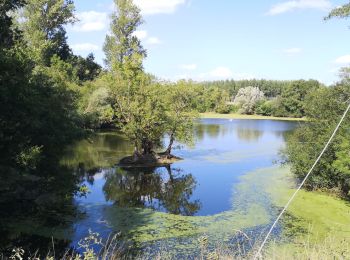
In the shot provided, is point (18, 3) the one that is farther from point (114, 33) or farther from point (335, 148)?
point (114, 33)

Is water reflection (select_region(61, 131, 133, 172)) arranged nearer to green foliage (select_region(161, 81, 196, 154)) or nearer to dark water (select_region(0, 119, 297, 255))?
dark water (select_region(0, 119, 297, 255))

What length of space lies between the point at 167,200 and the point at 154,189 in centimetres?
243

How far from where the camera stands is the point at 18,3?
53.4 feet

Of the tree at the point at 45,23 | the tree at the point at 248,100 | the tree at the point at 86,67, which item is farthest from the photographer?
the tree at the point at 248,100

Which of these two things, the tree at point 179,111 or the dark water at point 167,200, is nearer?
the dark water at point 167,200

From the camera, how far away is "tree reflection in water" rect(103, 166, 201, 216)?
2095cm

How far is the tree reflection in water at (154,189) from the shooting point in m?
21.0

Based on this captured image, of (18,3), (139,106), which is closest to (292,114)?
(139,106)

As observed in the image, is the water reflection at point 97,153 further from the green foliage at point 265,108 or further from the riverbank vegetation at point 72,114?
the green foliage at point 265,108

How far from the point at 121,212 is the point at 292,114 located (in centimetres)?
9460

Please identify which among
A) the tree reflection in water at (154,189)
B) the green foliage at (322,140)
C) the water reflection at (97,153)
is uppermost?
the green foliage at (322,140)

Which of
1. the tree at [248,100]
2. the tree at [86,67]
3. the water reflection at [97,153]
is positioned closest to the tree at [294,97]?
the tree at [248,100]

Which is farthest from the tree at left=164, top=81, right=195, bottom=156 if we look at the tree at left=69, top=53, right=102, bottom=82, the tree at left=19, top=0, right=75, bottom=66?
the tree at left=69, top=53, right=102, bottom=82

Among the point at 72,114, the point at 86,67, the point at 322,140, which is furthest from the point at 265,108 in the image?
the point at 72,114
